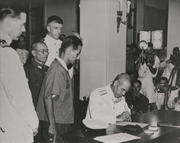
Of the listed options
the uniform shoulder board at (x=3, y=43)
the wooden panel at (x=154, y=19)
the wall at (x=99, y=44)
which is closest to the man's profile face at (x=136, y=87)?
the wall at (x=99, y=44)

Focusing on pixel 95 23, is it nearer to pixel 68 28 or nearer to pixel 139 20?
pixel 68 28

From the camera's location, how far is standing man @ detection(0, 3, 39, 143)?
1.50 m

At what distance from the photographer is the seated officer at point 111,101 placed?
2408mm

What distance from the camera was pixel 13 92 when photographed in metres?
1.51

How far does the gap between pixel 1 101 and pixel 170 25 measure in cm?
458

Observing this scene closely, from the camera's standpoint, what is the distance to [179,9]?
5.40 metres

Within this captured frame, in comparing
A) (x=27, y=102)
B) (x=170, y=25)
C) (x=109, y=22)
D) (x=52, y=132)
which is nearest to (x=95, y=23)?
(x=109, y=22)

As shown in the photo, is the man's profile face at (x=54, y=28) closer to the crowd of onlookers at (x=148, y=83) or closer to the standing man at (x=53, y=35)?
the standing man at (x=53, y=35)

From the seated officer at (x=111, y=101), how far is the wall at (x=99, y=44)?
0.96 metres

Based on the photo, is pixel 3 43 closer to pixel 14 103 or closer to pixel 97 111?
pixel 14 103

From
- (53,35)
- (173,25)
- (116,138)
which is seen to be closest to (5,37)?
(116,138)

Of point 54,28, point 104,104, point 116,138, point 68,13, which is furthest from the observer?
point 68,13

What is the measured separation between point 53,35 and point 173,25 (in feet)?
10.8

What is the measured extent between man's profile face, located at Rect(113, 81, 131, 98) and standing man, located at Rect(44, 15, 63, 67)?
89 centimetres
